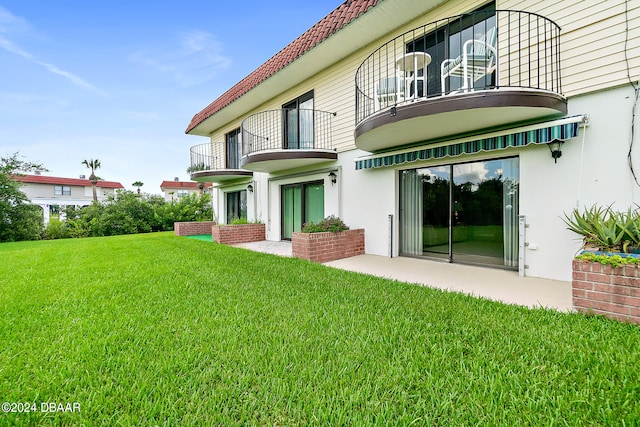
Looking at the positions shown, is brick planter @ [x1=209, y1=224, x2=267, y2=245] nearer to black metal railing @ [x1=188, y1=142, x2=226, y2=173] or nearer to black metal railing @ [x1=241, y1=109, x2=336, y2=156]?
black metal railing @ [x1=241, y1=109, x2=336, y2=156]

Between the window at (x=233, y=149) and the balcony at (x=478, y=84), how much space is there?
10.1 metres

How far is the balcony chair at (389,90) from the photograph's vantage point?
20.7 ft

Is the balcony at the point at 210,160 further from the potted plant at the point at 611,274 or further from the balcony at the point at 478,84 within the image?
the potted plant at the point at 611,274

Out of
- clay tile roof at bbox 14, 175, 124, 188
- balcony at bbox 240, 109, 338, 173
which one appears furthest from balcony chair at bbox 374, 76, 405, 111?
clay tile roof at bbox 14, 175, 124, 188

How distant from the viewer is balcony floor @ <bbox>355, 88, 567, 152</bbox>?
189 inches

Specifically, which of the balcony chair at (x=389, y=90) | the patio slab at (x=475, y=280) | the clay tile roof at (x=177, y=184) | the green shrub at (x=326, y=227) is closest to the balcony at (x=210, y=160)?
the green shrub at (x=326, y=227)

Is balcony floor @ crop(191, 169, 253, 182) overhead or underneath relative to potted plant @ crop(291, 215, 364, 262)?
overhead

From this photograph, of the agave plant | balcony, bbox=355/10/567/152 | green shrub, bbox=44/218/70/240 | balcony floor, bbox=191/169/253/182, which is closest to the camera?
the agave plant

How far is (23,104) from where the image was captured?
19688 millimetres

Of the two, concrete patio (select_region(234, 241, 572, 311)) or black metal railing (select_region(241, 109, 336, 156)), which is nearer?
concrete patio (select_region(234, 241, 572, 311))

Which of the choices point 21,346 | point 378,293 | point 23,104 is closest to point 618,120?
point 378,293

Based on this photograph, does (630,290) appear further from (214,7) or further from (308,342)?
(214,7)

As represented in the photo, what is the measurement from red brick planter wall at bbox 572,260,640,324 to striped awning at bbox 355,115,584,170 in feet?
8.40

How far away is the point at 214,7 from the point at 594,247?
1521 centimetres
